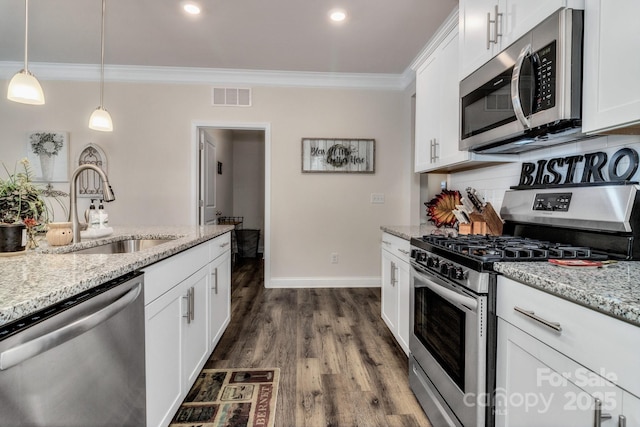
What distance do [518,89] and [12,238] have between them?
2133 millimetres

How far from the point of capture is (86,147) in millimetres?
3834

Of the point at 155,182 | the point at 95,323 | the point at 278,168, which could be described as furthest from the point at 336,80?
the point at 95,323

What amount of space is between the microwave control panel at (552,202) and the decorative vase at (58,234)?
228 cm

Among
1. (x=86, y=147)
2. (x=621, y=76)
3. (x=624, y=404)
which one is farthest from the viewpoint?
(x=86, y=147)

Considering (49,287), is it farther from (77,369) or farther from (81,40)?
(81,40)

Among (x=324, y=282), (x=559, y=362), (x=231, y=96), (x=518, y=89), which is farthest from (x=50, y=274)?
(x=231, y=96)

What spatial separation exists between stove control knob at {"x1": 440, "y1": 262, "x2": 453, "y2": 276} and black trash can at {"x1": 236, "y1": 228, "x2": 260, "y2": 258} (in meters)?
4.77

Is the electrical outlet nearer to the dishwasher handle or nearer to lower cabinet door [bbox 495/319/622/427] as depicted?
lower cabinet door [bbox 495/319/622/427]

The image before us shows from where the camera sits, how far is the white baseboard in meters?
4.04

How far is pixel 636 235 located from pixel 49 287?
6.08 feet

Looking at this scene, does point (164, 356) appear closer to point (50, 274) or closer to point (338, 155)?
point (50, 274)

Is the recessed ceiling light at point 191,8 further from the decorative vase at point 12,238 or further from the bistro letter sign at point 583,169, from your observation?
the bistro letter sign at point 583,169

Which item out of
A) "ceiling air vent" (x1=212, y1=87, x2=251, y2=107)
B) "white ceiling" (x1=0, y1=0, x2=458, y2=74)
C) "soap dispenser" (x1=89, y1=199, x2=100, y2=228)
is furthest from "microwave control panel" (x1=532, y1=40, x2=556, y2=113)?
"ceiling air vent" (x1=212, y1=87, x2=251, y2=107)

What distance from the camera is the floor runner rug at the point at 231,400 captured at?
1593 millimetres
